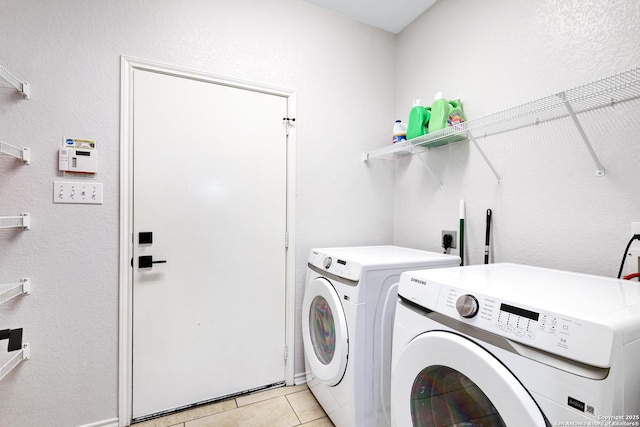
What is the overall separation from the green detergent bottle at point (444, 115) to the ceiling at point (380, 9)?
2.67ft

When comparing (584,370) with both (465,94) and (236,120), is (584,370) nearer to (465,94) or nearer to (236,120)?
(465,94)

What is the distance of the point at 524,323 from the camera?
699 millimetres

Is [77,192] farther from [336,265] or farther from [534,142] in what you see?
[534,142]

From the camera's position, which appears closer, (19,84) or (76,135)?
(19,84)

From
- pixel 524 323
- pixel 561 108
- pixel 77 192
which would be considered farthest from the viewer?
Answer: pixel 77 192

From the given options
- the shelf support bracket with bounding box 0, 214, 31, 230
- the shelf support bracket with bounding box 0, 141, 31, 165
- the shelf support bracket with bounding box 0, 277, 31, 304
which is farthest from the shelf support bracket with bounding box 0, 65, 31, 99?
the shelf support bracket with bounding box 0, 277, 31, 304

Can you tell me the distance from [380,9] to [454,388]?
7.76 ft

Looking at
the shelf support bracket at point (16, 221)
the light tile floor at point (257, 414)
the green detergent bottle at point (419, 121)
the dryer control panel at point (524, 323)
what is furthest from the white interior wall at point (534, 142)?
the shelf support bracket at point (16, 221)

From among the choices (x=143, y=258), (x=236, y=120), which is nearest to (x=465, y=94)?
(x=236, y=120)

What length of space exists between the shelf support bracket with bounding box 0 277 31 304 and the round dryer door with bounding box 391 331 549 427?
67.1 inches

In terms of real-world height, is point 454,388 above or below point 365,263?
below

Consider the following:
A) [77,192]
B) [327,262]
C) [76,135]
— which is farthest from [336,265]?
[76,135]

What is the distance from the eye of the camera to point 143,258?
1629 millimetres

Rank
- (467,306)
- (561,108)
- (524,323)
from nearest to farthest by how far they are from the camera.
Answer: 1. (524,323)
2. (467,306)
3. (561,108)
